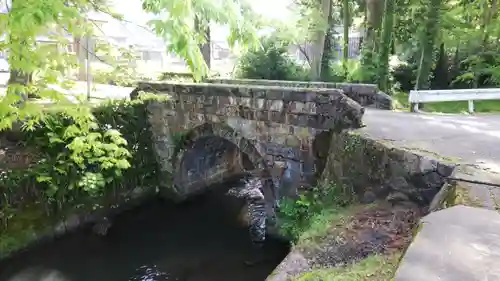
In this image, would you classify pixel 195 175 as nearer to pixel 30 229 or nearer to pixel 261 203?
pixel 261 203

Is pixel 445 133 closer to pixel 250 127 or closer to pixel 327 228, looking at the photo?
pixel 327 228

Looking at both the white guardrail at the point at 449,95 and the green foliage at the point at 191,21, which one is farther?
the white guardrail at the point at 449,95

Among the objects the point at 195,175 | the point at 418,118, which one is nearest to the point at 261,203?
the point at 195,175

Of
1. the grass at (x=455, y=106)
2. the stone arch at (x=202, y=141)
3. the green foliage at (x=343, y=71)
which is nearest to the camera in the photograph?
the stone arch at (x=202, y=141)

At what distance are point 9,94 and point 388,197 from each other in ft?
13.7

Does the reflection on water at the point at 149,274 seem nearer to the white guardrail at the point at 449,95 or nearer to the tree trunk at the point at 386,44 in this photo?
the white guardrail at the point at 449,95

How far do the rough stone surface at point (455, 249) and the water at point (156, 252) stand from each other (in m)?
5.05

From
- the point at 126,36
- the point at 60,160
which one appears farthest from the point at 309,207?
the point at 126,36

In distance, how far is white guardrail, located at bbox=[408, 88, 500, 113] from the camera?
360 inches

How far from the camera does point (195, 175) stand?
11.0 metres

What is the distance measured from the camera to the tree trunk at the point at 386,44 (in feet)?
41.3

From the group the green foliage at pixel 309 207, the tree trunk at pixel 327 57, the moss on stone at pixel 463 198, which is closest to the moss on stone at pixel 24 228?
the green foliage at pixel 309 207

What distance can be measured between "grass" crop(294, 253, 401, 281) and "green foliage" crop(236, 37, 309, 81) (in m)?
11.7

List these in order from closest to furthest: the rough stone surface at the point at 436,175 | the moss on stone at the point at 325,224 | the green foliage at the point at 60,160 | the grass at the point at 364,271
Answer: the rough stone surface at the point at 436,175 < the grass at the point at 364,271 < the moss on stone at the point at 325,224 < the green foliage at the point at 60,160
